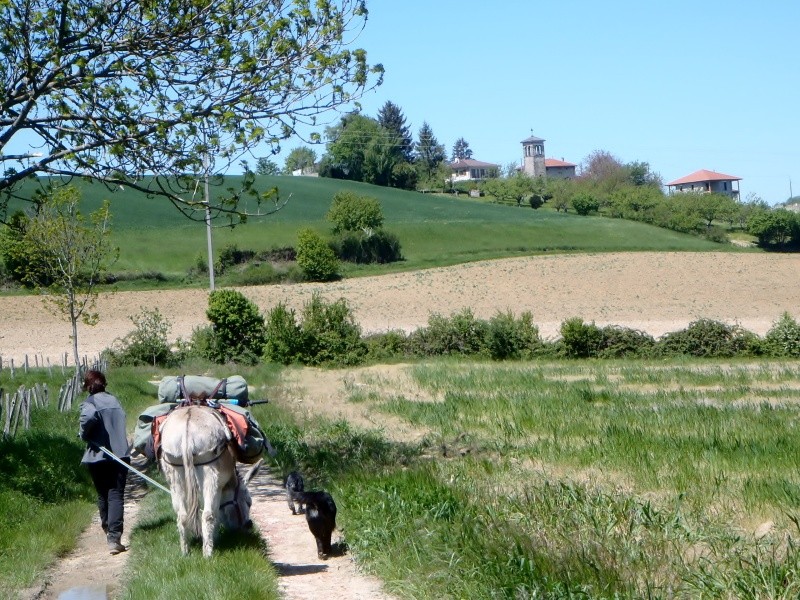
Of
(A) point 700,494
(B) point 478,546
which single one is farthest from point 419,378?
(B) point 478,546

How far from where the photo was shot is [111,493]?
9.93 m

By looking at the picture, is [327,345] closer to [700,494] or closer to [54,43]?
[54,43]

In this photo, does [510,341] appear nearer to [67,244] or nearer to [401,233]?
[67,244]

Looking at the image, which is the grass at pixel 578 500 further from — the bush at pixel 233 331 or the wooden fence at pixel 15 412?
the bush at pixel 233 331

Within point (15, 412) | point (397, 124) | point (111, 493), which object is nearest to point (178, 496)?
point (111, 493)

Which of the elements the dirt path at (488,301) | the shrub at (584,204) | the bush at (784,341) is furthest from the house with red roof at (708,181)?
the bush at (784,341)

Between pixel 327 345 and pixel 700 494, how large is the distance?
28.8 m

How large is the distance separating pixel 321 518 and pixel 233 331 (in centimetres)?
3023

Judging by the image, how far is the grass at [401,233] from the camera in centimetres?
7262

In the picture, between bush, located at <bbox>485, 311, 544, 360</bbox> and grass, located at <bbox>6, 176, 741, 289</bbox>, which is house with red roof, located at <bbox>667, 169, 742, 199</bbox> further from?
bush, located at <bbox>485, 311, 544, 360</bbox>

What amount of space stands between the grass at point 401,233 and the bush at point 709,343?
113 feet

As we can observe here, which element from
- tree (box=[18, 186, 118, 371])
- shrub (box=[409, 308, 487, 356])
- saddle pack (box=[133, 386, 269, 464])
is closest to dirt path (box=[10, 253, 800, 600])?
shrub (box=[409, 308, 487, 356])

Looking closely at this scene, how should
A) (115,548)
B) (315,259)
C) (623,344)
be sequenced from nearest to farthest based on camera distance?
1. (115,548)
2. (623,344)
3. (315,259)

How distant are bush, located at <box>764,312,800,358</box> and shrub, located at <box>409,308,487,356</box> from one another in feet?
34.4
